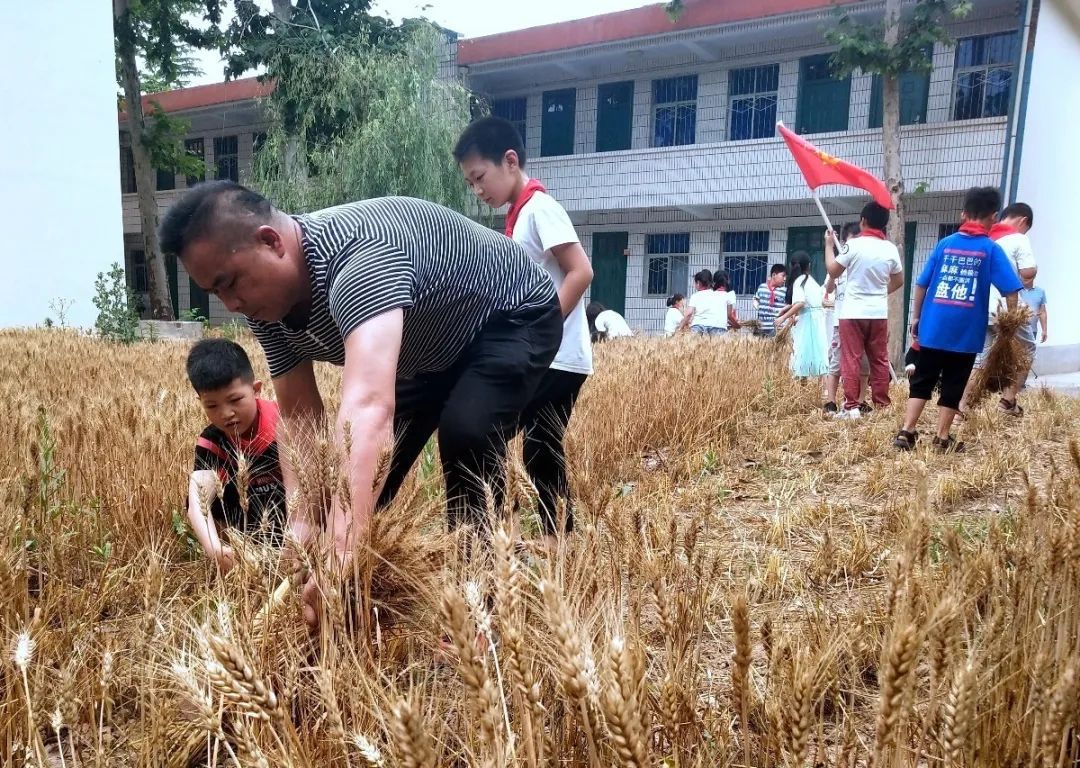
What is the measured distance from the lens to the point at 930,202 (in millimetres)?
14445

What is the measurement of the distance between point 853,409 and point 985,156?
956cm

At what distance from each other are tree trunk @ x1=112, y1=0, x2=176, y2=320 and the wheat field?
586 inches

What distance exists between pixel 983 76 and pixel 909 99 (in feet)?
3.97

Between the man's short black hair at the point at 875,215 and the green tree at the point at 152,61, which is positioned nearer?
the man's short black hair at the point at 875,215

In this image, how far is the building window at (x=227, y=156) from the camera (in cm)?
2275

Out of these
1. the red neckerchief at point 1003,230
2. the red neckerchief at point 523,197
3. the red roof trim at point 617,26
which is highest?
the red roof trim at point 617,26

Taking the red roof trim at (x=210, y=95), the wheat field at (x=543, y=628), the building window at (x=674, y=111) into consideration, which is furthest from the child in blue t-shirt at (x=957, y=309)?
the red roof trim at (x=210, y=95)

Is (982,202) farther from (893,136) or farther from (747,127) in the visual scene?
(747,127)

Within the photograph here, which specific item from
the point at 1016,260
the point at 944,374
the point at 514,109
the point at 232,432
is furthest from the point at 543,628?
the point at 514,109

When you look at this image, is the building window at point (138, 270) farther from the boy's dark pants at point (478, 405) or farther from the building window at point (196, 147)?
the boy's dark pants at point (478, 405)

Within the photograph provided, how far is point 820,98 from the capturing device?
50.5 feet

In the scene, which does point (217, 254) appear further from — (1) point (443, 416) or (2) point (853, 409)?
(2) point (853, 409)

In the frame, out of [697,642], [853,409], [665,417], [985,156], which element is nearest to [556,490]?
[697,642]

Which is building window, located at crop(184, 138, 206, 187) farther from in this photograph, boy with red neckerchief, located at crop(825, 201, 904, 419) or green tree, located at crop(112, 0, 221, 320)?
boy with red neckerchief, located at crop(825, 201, 904, 419)
